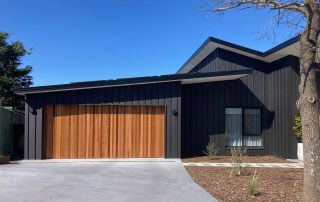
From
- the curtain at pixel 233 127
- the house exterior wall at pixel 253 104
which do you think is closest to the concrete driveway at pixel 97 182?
the house exterior wall at pixel 253 104

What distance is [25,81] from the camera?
1073 inches

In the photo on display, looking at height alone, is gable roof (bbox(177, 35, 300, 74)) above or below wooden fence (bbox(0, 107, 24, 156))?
above

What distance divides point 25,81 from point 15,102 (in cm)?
245

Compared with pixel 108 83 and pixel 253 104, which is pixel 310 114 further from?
pixel 253 104

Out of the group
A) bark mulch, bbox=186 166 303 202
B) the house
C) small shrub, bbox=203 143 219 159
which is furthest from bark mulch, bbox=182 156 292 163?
bark mulch, bbox=186 166 303 202

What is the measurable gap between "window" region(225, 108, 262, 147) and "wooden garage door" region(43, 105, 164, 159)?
3.27 meters

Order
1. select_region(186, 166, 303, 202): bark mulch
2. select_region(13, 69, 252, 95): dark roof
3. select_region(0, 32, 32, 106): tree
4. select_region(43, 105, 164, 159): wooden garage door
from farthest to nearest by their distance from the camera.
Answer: select_region(0, 32, 32, 106): tree
select_region(43, 105, 164, 159): wooden garage door
select_region(13, 69, 252, 95): dark roof
select_region(186, 166, 303, 202): bark mulch

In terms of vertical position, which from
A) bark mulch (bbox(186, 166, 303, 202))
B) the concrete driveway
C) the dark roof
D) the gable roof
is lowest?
bark mulch (bbox(186, 166, 303, 202))

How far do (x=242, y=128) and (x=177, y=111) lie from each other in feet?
11.1

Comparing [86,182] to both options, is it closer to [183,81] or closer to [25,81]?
[183,81]

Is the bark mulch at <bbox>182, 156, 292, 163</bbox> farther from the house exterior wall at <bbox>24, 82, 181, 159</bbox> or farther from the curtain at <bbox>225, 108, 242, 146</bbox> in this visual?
the curtain at <bbox>225, 108, 242, 146</bbox>

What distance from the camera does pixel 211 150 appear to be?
15234mm

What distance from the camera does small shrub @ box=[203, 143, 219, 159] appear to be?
49.8 feet

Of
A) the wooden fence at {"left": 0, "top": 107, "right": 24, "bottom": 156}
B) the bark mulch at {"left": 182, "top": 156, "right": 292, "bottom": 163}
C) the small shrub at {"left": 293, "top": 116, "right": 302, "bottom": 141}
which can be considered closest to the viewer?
the bark mulch at {"left": 182, "top": 156, "right": 292, "bottom": 163}
